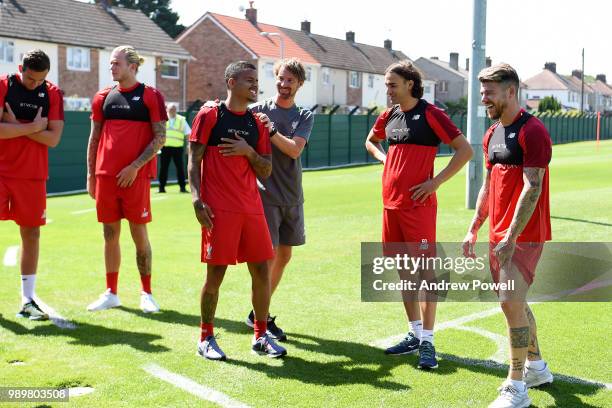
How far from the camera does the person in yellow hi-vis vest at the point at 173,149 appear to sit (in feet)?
59.3

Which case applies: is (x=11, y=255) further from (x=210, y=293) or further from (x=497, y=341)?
(x=497, y=341)

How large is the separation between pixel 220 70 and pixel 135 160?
174ft

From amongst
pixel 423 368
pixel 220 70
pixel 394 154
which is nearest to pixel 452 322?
pixel 423 368

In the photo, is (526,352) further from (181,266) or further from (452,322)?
(181,266)

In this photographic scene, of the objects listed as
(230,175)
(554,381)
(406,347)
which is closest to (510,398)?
(554,381)

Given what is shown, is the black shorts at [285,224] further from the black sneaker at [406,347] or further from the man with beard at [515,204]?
the man with beard at [515,204]

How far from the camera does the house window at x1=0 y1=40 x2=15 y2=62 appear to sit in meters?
40.7

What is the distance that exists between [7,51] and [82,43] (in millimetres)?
4613

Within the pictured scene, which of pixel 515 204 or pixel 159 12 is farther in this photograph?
pixel 159 12

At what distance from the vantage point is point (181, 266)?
8883 mm

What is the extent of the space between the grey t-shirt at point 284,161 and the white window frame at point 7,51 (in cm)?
3899

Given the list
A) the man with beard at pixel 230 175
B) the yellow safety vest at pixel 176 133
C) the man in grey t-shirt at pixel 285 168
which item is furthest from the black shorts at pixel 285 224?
the yellow safety vest at pixel 176 133

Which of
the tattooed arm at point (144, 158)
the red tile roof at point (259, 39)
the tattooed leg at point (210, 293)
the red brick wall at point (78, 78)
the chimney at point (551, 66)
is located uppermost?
the chimney at point (551, 66)

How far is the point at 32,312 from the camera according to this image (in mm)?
6426
